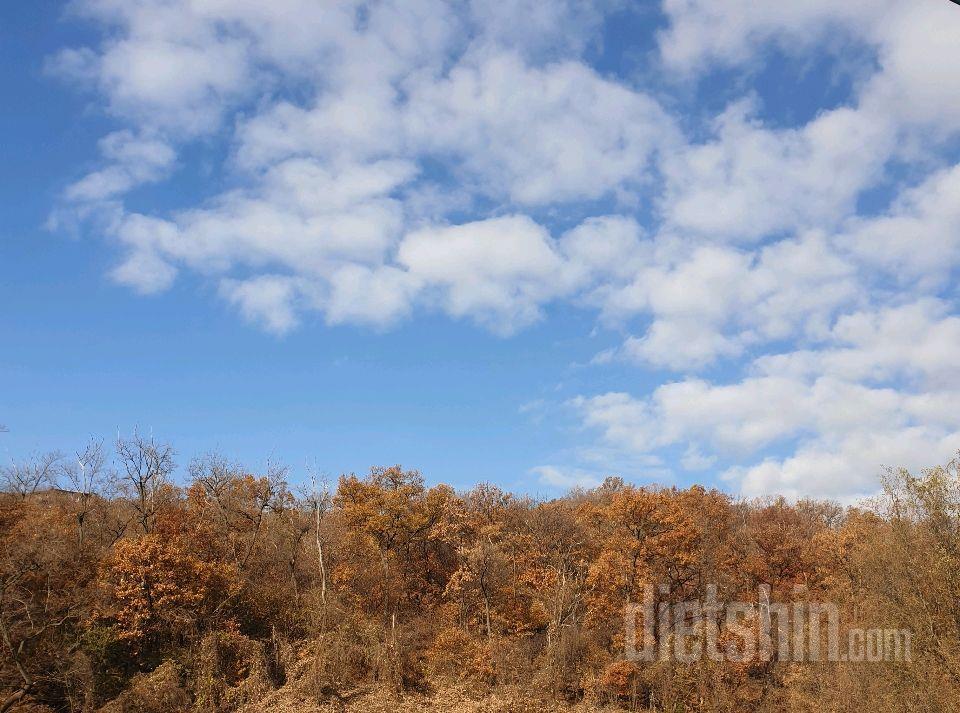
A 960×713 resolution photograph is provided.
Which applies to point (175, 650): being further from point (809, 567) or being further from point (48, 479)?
point (809, 567)

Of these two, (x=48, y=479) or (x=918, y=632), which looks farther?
(x=48, y=479)

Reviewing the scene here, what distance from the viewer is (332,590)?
50.8 m

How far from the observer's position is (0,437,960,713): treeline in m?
33.5

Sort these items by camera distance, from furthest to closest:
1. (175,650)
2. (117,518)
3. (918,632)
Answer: (117,518), (175,650), (918,632)

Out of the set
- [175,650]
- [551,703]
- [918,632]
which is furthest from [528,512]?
[918,632]

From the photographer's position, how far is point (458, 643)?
4550 cm

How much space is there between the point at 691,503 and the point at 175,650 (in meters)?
45.3

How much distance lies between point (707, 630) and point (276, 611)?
91.9 feet

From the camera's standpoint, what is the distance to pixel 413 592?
5491cm

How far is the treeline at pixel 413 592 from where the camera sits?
3350 centimetres

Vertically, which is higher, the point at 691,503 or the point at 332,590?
the point at 691,503

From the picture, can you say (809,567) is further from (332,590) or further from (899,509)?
(332,590)

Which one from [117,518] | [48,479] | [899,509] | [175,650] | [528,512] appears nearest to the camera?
[899,509]

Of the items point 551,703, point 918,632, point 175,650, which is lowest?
point 551,703
